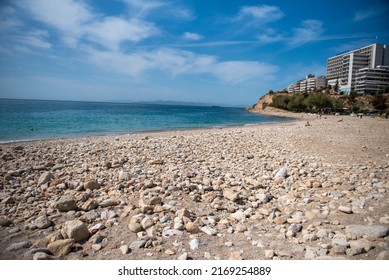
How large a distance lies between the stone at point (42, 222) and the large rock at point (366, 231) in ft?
12.6

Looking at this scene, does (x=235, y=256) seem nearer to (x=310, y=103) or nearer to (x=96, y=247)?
(x=96, y=247)

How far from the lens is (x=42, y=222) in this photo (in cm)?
293

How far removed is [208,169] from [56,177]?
3.60m

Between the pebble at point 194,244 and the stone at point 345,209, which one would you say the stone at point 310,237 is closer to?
the stone at point 345,209

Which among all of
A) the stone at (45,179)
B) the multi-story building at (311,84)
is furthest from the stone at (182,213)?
the multi-story building at (311,84)

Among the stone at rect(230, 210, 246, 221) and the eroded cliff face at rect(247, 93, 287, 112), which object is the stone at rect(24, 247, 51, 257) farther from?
the eroded cliff face at rect(247, 93, 287, 112)

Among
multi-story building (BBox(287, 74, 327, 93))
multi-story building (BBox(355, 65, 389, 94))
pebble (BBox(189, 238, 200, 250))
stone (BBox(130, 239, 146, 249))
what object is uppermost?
multi-story building (BBox(287, 74, 327, 93))

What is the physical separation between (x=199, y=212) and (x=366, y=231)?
2087 mm

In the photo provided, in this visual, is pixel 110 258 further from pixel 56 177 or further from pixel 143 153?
pixel 143 153

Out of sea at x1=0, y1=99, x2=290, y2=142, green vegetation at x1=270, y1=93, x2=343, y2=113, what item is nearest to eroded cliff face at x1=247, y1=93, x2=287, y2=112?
green vegetation at x1=270, y1=93, x2=343, y2=113

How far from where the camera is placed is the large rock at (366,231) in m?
2.33

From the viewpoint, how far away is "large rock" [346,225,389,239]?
7.63ft

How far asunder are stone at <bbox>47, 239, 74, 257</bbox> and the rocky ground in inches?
0.4
